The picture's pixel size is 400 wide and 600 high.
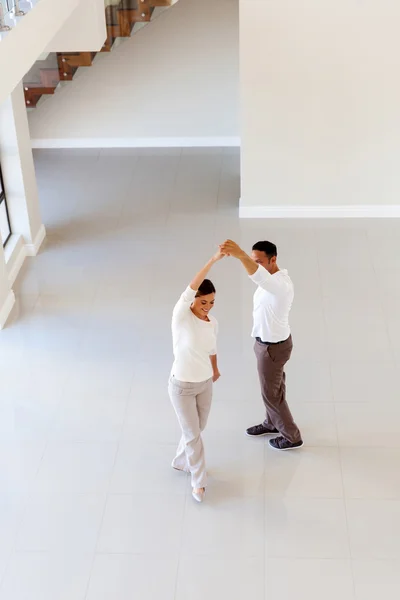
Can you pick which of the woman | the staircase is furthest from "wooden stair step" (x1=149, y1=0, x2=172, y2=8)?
the woman

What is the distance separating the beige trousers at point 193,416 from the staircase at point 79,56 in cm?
541

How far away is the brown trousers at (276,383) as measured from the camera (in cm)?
548

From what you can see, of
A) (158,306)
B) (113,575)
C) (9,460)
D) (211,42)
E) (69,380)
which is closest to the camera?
(113,575)

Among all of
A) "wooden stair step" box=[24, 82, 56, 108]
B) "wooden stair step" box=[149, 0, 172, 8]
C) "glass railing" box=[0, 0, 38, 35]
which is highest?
"glass railing" box=[0, 0, 38, 35]

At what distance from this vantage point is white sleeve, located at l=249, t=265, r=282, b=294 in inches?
198

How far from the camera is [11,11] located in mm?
6355

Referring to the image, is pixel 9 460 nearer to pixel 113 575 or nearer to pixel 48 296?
pixel 113 575

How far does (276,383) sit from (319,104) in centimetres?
422

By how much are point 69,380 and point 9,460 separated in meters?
1.04

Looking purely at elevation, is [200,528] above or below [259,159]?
below

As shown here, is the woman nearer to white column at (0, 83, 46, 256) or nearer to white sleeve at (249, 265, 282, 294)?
white sleeve at (249, 265, 282, 294)

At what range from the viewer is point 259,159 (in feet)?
29.9

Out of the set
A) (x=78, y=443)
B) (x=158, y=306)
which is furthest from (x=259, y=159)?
(x=78, y=443)

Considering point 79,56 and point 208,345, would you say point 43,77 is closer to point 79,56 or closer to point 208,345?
point 79,56
